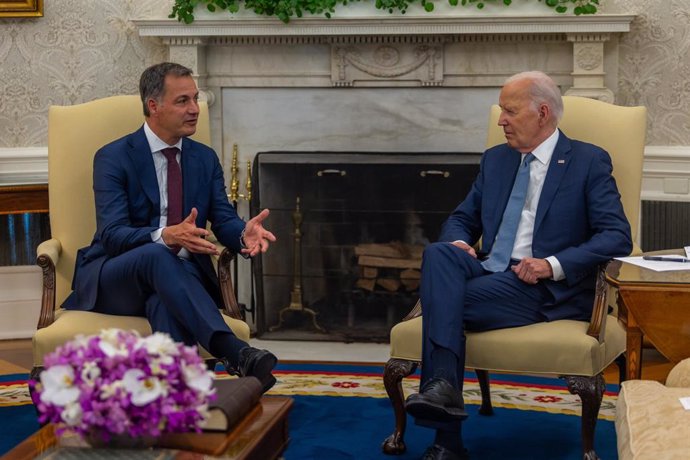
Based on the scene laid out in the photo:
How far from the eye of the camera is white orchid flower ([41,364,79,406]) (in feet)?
6.88

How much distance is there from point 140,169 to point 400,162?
1.62 metres

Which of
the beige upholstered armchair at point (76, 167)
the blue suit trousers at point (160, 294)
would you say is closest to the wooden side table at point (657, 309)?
the blue suit trousers at point (160, 294)

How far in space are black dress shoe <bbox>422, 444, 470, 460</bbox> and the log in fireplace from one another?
190 cm

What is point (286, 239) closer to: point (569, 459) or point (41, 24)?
point (41, 24)

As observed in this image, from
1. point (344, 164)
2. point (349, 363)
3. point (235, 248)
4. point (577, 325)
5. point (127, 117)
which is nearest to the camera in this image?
point (577, 325)

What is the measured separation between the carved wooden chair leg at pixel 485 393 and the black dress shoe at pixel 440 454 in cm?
59

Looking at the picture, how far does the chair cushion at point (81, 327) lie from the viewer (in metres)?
3.45

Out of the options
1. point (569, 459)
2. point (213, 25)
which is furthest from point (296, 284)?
point (569, 459)

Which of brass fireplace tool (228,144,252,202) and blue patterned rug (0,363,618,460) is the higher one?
brass fireplace tool (228,144,252,202)

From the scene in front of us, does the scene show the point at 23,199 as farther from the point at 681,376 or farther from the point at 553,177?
the point at 681,376

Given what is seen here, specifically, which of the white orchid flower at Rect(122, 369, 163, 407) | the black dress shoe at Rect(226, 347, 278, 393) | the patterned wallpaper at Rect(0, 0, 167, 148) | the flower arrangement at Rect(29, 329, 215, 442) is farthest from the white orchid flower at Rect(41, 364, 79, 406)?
the patterned wallpaper at Rect(0, 0, 167, 148)

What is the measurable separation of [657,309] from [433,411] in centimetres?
69

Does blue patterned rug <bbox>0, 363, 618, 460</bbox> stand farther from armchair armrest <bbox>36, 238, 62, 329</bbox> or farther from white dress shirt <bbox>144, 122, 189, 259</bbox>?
white dress shirt <bbox>144, 122, 189, 259</bbox>

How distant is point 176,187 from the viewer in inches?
151
